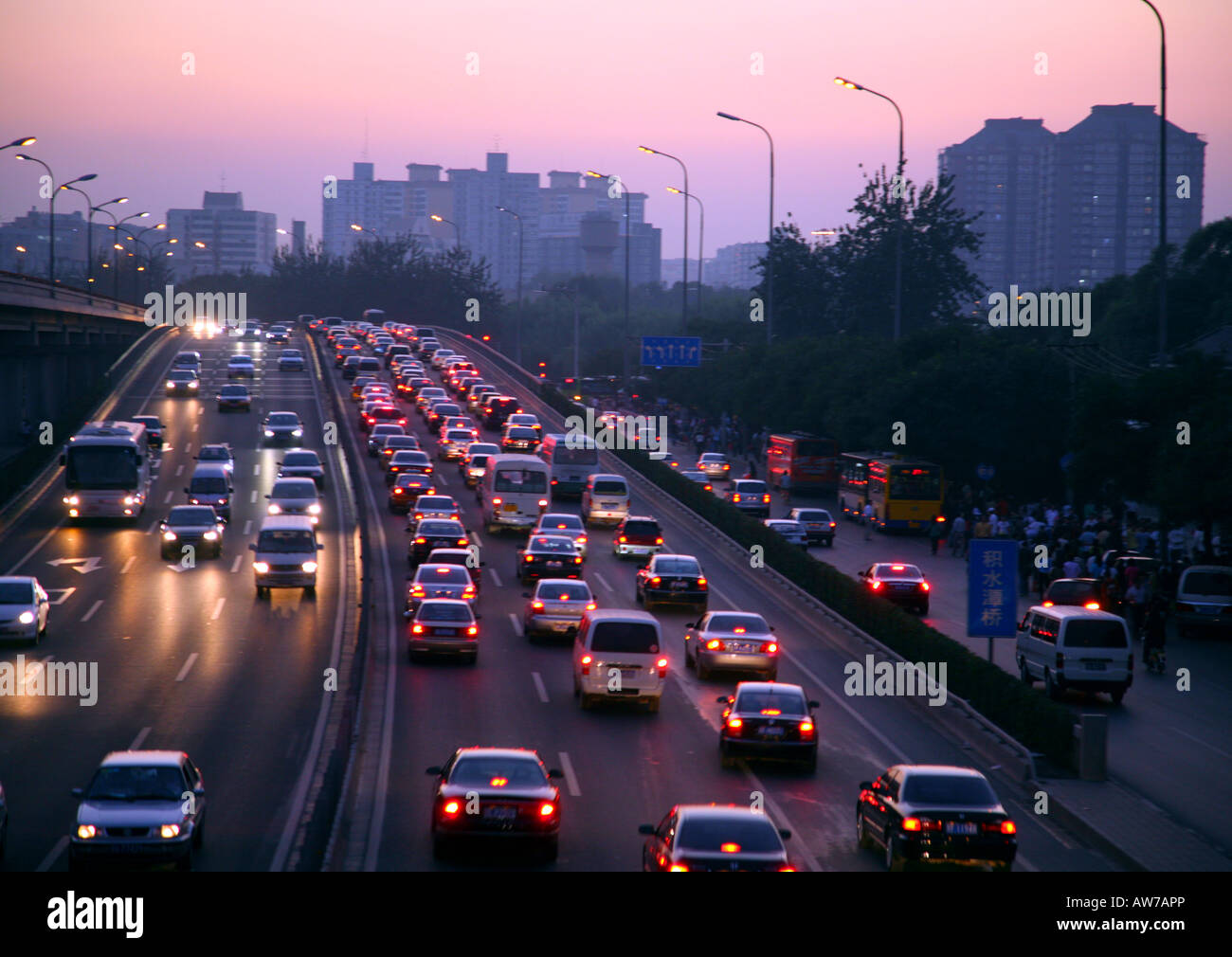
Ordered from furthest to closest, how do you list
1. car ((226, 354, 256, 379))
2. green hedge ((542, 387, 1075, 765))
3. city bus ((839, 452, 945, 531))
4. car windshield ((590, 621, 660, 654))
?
car ((226, 354, 256, 379)) → city bus ((839, 452, 945, 531)) → car windshield ((590, 621, 660, 654)) → green hedge ((542, 387, 1075, 765))

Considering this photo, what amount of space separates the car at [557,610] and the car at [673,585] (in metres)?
3.82

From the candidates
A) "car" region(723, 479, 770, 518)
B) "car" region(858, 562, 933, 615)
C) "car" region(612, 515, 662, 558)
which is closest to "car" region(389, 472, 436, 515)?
"car" region(612, 515, 662, 558)

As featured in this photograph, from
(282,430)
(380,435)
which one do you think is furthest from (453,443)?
(282,430)

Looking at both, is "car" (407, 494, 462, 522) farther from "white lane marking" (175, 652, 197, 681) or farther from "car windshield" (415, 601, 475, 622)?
"white lane marking" (175, 652, 197, 681)

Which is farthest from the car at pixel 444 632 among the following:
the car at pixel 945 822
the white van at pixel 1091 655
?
the car at pixel 945 822

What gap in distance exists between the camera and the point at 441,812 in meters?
16.4

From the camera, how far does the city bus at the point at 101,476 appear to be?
149ft

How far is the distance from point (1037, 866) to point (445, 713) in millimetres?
10761

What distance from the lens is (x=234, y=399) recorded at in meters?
72.8

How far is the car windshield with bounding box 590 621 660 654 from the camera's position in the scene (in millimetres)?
25312

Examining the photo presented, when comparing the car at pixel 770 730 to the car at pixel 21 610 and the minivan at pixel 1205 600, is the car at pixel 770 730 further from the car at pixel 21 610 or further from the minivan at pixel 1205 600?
the minivan at pixel 1205 600

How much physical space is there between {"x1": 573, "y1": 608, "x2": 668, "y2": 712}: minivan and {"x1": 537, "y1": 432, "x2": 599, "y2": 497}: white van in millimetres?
28449
